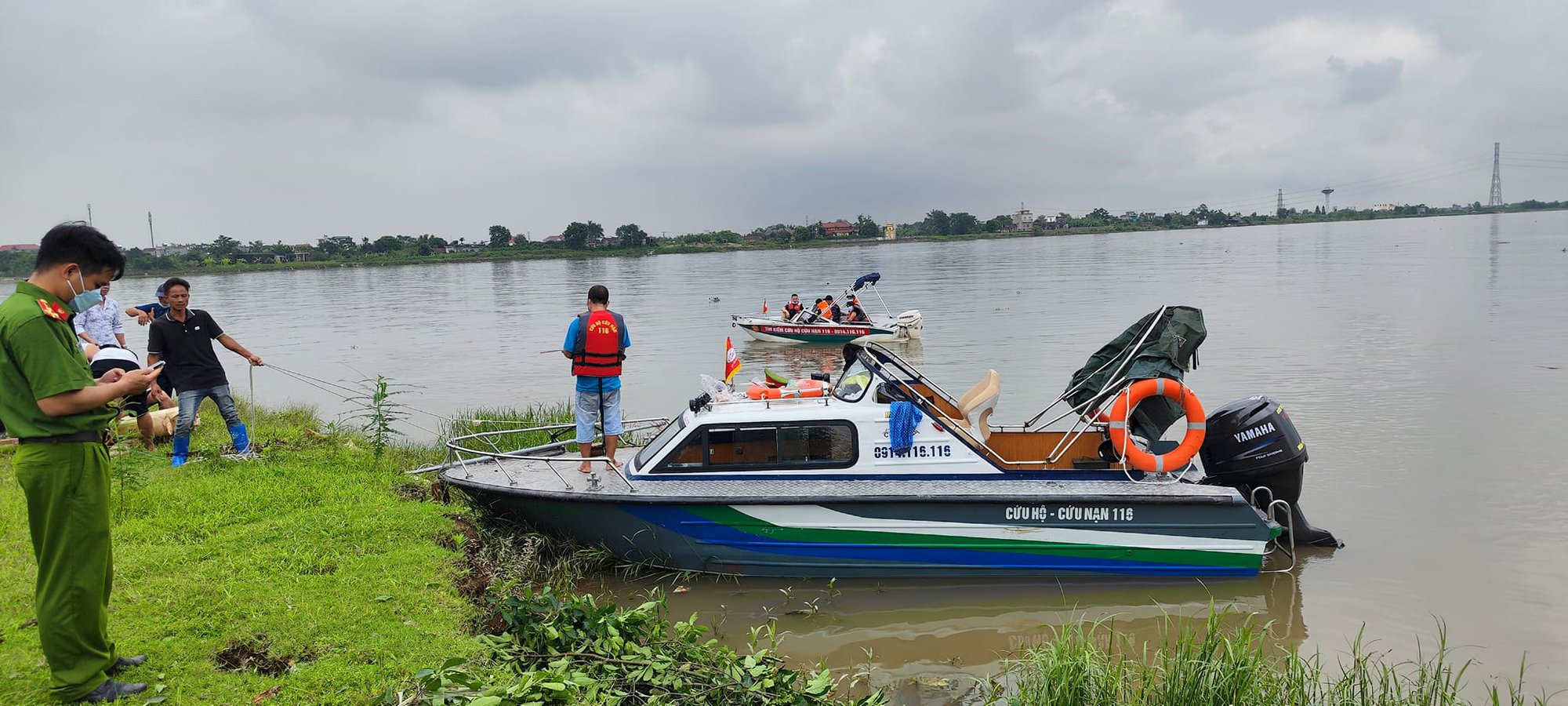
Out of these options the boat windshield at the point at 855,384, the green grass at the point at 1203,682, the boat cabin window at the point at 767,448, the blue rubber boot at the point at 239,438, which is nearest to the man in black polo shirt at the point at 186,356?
the blue rubber boot at the point at 239,438

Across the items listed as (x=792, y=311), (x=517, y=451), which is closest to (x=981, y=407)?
(x=517, y=451)

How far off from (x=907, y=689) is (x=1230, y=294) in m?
36.3

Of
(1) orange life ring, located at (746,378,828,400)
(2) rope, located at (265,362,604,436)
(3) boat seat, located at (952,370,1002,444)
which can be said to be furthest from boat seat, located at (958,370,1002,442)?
(2) rope, located at (265,362,604,436)

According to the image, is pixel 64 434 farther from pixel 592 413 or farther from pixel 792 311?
pixel 792 311

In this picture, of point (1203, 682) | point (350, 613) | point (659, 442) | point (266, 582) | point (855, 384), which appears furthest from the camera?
point (659, 442)

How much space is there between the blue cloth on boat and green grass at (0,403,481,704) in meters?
3.68

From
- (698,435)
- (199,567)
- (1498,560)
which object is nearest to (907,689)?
(698,435)

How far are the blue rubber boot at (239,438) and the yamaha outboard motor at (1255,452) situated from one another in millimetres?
9537

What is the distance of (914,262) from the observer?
80.3 meters

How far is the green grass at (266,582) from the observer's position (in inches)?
197

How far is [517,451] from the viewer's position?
945 centimetres

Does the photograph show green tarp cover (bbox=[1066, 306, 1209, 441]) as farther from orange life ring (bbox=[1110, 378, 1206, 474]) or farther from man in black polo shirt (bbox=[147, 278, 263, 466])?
man in black polo shirt (bbox=[147, 278, 263, 466])

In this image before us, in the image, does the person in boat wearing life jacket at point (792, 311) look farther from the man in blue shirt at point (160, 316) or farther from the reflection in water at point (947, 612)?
the reflection in water at point (947, 612)

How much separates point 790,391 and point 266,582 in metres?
4.46
